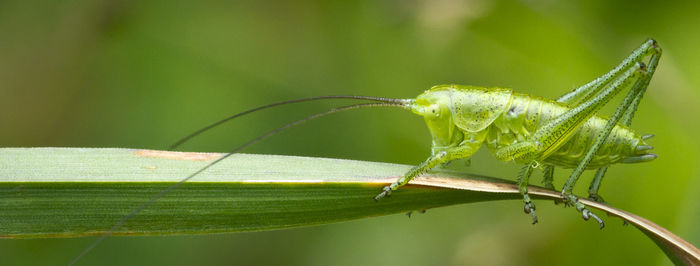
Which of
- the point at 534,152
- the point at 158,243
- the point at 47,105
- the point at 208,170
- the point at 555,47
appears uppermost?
the point at 555,47

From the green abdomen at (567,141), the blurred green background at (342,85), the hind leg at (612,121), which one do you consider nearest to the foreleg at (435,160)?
the green abdomen at (567,141)

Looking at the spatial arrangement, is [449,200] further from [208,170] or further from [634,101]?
[634,101]

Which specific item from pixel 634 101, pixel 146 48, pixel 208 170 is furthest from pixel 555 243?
pixel 146 48

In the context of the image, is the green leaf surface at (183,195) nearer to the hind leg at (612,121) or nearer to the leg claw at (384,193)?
the leg claw at (384,193)

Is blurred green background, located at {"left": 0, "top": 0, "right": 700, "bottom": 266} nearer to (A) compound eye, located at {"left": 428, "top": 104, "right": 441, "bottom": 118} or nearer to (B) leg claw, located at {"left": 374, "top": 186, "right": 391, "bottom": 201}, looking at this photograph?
(A) compound eye, located at {"left": 428, "top": 104, "right": 441, "bottom": 118}

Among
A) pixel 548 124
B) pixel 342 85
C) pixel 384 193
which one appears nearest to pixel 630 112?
pixel 548 124

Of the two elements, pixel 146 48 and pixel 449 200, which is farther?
pixel 146 48

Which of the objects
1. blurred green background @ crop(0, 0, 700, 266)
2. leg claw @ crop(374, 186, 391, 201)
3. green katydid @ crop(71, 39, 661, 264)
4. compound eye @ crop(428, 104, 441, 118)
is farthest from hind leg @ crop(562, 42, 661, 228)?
leg claw @ crop(374, 186, 391, 201)
